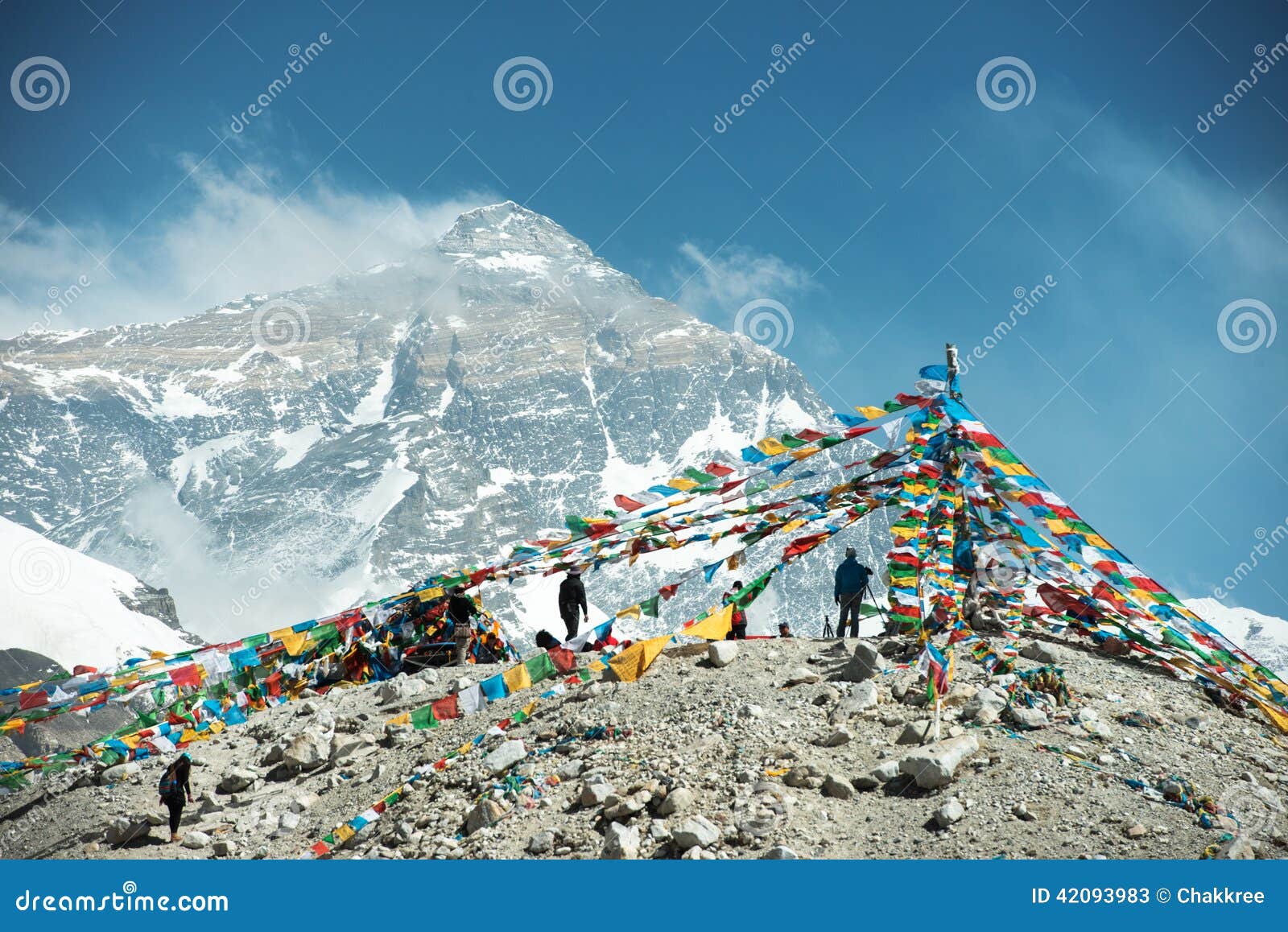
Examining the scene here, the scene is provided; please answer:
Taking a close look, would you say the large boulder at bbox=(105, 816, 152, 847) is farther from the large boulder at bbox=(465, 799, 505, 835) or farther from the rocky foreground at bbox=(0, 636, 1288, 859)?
the large boulder at bbox=(465, 799, 505, 835)

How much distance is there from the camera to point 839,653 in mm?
12328

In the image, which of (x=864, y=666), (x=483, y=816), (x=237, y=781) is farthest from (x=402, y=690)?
(x=864, y=666)

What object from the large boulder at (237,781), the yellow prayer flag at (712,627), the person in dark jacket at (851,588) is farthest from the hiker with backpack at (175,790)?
the person in dark jacket at (851,588)

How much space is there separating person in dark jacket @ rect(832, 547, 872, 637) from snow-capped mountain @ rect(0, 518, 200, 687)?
2190 cm

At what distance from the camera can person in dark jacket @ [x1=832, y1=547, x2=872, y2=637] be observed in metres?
14.5

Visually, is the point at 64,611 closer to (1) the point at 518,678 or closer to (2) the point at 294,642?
(2) the point at 294,642

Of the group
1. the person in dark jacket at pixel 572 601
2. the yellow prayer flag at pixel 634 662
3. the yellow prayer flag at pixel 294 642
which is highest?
the person in dark jacket at pixel 572 601

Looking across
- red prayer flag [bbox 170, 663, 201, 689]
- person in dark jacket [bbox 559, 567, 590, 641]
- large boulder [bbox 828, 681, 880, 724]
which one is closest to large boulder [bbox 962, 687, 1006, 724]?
large boulder [bbox 828, 681, 880, 724]

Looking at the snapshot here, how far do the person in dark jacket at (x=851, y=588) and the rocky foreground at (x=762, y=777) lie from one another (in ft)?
6.60

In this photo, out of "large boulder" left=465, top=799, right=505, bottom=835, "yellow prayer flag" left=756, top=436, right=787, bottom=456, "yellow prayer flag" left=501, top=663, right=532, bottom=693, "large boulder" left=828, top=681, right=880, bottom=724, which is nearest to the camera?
"large boulder" left=465, top=799, right=505, bottom=835

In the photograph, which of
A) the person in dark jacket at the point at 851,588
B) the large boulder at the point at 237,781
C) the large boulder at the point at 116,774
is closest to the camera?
the large boulder at the point at 237,781

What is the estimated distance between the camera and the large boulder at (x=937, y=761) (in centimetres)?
852

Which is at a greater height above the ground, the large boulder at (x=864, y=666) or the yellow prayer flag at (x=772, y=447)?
the yellow prayer flag at (x=772, y=447)

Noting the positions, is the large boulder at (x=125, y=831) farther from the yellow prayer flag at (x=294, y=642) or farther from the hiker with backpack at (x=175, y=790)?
the yellow prayer flag at (x=294, y=642)
